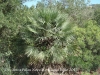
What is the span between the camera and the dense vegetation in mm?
11062

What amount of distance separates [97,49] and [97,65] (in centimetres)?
90

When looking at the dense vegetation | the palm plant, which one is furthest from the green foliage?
the palm plant

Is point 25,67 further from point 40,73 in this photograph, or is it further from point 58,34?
point 58,34

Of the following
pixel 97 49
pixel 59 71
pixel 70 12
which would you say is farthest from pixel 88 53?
pixel 70 12

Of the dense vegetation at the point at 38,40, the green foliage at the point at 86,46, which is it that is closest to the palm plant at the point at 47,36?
the dense vegetation at the point at 38,40

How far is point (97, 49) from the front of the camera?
13195mm

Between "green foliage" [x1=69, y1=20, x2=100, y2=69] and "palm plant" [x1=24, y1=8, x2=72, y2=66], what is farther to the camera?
"green foliage" [x1=69, y1=20, x2=100, y2=69]

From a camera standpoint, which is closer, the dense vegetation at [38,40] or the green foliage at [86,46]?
the dense vegetation at [38,40]

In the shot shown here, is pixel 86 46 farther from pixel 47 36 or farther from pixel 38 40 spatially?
pixel 38 40

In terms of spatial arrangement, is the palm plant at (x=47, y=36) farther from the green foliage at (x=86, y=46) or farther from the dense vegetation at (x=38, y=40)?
the green foliage at (x=86, y=46)

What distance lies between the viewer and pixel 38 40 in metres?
11.2

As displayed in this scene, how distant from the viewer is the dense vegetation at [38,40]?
11062mm

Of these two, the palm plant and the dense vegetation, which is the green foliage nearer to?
the dense vegetation

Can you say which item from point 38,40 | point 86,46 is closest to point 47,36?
point 38,40
